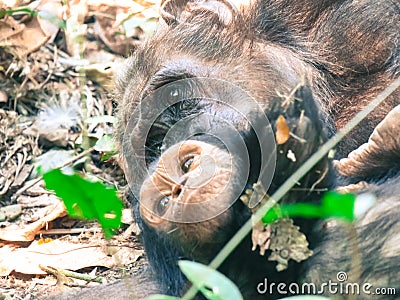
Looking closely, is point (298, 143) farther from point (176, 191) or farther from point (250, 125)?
point (176, 191)

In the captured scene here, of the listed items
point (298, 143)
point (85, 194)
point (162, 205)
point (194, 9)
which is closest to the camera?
point (85, 194)

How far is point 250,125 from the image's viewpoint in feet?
8.46

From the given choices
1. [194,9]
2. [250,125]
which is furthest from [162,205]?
[194,9]

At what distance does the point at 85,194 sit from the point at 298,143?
0.64 meters

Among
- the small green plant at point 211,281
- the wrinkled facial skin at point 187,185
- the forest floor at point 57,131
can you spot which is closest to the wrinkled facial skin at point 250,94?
the wrinkled facial skin at point 187,185

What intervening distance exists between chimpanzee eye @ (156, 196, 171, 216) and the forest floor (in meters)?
1.05

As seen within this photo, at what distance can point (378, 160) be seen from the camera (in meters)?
2.87

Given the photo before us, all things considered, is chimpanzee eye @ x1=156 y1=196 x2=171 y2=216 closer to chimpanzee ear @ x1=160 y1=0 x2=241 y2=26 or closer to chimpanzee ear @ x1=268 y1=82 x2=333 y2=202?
chimpanzee ear @ x1=268 y1=82 x2=333 y2=202

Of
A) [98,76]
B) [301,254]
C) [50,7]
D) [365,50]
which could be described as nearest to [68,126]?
[98,76]

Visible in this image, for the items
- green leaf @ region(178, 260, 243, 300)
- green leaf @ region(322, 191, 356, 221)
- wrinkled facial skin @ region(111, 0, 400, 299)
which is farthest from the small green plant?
wrinkled facial skin @ region(111, 0, 400, 299)

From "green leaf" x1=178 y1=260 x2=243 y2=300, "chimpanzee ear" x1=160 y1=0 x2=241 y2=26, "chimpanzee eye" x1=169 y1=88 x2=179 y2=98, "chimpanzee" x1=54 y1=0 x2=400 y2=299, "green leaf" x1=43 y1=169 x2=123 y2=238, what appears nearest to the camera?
"green leaf" x1=178 y1=260 x2=243 y2=300

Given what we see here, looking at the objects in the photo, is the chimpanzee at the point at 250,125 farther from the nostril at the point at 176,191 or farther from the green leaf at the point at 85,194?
the green leaf at the point at 85,194

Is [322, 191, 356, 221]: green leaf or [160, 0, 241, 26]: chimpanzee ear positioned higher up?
[322, 191, 356, 221]: green leaf

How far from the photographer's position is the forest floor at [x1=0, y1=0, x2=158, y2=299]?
149 inches
